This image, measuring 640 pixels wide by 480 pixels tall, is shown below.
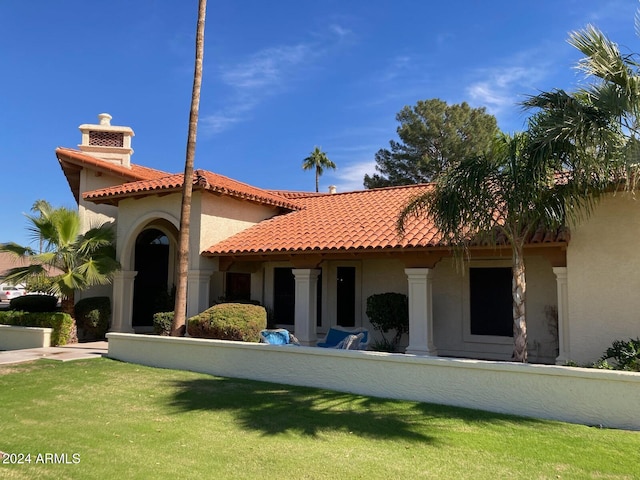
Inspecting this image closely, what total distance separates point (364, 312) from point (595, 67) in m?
9.76

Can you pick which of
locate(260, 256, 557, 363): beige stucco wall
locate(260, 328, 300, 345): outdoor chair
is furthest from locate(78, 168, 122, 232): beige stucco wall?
locate(260, 328, 300, 345): outdoor chair

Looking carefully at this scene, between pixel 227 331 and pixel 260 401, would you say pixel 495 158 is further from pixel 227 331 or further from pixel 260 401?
pixel 227 331

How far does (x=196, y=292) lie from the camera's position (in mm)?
15016

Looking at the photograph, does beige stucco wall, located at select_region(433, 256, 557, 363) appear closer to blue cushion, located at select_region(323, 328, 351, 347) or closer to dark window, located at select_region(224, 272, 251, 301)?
blue cushion, located at select_region(323, 328, 351, 347)

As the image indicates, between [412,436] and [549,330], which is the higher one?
[549,330]

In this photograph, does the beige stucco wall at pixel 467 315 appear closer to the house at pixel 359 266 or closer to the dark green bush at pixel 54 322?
the house at pixel 359 266

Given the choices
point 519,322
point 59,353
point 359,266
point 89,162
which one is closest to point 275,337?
point 359,266

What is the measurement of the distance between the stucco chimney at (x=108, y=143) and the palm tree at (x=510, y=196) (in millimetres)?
16675

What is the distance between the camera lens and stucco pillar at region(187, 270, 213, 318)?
49.2 feet

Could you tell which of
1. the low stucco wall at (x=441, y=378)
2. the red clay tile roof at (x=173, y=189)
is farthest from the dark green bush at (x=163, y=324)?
the red clay tile roof at (x=173, y=189)

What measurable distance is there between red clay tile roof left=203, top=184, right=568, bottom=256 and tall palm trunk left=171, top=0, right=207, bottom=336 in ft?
6.51

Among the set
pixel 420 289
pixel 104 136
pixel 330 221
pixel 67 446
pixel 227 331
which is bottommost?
pixel 67 446

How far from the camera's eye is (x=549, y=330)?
41.9ft

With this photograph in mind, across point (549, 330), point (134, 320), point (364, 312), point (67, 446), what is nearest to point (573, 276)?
point (549, 330)
